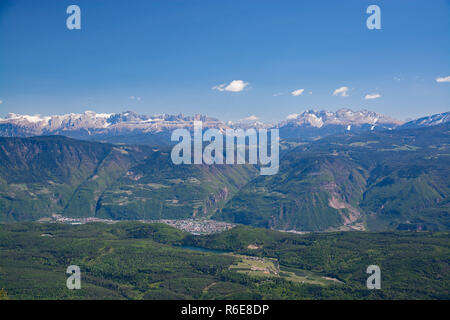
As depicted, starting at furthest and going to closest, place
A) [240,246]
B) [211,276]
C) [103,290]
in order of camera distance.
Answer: [240,246] → [211,276] → [103,290]

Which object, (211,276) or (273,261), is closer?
(211,276)
